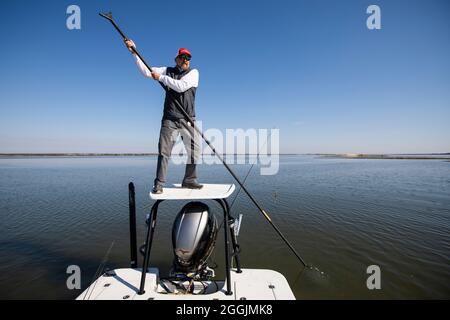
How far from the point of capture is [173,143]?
3.75 meters

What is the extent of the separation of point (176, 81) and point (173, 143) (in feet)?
3.68

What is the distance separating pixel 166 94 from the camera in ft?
12.0

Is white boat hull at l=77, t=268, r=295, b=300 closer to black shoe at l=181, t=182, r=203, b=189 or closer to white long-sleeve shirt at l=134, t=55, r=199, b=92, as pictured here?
black shoe at l=181, t=182, r=203, b=189

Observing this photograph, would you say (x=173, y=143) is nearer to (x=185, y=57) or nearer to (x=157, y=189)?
(x=157, y=189)

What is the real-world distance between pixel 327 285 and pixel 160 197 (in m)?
4.73

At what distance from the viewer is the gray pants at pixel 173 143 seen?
11.5ft

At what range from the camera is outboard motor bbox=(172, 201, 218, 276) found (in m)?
3.14

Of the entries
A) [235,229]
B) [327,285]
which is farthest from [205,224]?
[327,285]

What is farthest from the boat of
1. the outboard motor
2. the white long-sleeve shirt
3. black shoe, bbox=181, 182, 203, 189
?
the white long-sleeve shirt

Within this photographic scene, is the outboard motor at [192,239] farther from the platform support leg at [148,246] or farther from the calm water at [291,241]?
the calm water at [291,241]

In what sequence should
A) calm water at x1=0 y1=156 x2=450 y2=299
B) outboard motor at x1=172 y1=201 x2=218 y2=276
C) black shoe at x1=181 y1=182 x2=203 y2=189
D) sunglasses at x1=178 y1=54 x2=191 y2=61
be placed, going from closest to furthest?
outboard motor at x1=172 y1=201 x2=218 y2=276
sunglasses at x1=178 y1=54 x2=191 y2=61
black shoe at x1=181 y1=182 x2=203 y2=189
calm water at x1=0 y1=156 x2=450 y2=299

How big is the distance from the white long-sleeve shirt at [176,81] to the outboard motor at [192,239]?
2.09 meters

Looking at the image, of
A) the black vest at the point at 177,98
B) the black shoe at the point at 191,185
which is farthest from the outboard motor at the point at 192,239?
the black vest at the point at 177,98

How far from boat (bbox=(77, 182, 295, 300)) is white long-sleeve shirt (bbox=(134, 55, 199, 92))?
1840 millimetres
